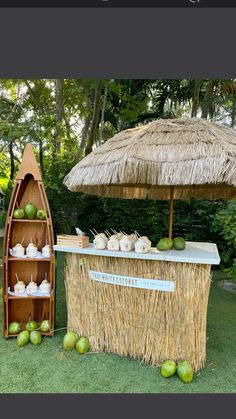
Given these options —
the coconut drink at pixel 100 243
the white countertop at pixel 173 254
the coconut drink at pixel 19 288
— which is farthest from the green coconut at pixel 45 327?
the coconut drink at pixel 100 243

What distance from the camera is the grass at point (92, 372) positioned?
7.59 ft

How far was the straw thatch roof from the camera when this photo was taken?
222 centimetres

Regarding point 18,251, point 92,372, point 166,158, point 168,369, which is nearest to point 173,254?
point 166,158

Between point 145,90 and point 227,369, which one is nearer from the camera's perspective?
point 227,369

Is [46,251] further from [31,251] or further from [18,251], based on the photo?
[18,251]

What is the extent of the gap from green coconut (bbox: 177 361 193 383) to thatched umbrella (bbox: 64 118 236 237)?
1.28 metres

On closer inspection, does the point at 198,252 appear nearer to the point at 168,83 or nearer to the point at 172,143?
the point at 172,143

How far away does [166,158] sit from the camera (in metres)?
2.28

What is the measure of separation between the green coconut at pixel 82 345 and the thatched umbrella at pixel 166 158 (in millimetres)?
1243

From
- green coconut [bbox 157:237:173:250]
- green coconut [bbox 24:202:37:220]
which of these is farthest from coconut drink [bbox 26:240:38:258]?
green coconut [bbox 157:237:173:250]

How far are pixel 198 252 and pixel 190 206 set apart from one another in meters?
3.54

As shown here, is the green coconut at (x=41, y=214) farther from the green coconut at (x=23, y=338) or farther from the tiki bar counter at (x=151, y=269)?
the green coconut at (x=23, y=338)

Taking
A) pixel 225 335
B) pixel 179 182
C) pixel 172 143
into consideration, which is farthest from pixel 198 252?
pixel 225 335
